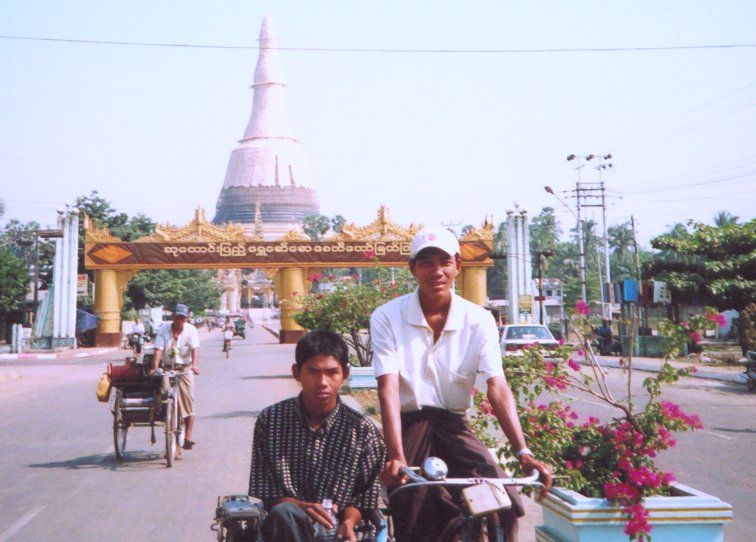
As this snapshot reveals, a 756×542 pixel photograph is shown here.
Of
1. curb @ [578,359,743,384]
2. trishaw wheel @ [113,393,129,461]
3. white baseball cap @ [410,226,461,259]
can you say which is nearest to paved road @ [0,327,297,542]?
trishaw wheel @ [113,393,129,461]

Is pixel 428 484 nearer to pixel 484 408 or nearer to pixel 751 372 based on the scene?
pixel 484 408

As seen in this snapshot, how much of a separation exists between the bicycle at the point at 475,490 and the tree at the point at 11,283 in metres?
43.5

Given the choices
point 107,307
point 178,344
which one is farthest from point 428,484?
point 107,307

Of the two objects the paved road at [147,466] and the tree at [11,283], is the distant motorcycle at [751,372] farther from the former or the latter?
the tree at [11,283]

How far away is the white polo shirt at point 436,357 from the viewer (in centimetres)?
352

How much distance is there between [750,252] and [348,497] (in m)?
27.3

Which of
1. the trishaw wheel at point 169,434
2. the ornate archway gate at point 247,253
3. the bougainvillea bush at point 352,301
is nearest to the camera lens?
the trishaw wheel at point 169,434

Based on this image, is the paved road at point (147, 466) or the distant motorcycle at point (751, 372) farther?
the distant motorcycle at point (751, 372)

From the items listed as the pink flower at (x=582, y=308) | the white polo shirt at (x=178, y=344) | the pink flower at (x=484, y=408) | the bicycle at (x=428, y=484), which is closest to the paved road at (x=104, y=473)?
the white polo shirt at (x=178, y=344)

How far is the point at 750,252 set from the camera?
92.6 ft

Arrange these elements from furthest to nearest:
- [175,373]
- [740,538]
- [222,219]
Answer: [222,219] < [175,373] < [740,538]

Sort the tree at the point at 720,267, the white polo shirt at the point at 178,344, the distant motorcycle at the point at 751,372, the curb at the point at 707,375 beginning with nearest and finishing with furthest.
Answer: the white polo shirt at the point at 178,344 → the distant motorcycle at the point at 751,372 → the curb at the point at 707,375 → the tree at the point at 720,267

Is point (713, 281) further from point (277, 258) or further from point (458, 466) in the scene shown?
point (458, 466)

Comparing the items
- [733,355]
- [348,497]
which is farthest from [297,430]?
[733,355]
